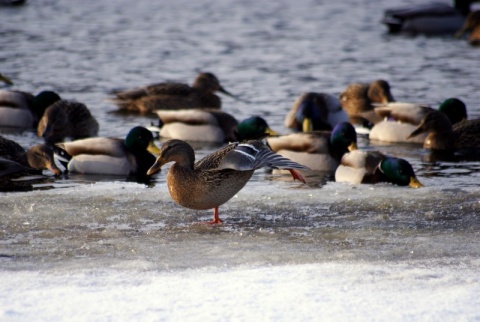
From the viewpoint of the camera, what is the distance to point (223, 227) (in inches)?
275

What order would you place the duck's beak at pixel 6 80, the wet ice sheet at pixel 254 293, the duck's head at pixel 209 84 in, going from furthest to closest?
1. the duck's beak at pixel 6 80
2. the duck's head at pixel 209 84
3. the wet ice sheet at pixel 254 293

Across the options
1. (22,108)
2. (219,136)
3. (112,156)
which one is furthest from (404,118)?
(22,108)

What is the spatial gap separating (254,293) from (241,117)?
304 inches

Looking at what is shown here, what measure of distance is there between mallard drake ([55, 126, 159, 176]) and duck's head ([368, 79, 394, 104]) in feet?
13.3

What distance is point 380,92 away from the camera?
13.2 metres

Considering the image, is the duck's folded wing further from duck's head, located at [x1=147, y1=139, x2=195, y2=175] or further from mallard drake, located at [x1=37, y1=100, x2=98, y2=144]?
mallard drake, located at [x1=37, y1=100, x2=98, y2=144]

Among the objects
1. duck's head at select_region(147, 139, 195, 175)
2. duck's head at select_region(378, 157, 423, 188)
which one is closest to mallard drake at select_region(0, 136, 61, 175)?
duck's head at select_region(147, 139, 195, 175)

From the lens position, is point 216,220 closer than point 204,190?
No

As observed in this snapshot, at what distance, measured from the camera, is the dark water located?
631cm

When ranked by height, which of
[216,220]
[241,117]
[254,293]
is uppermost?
[254,293]

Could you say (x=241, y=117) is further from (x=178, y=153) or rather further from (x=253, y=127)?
(x=178, y=153)

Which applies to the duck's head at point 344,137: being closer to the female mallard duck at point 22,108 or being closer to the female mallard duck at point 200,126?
the female mallard duck at point 200,126

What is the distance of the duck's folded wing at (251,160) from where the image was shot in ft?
22.8

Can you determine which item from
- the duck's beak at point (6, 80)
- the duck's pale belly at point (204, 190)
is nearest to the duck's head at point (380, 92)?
the duck's beak at point (6, 80)
